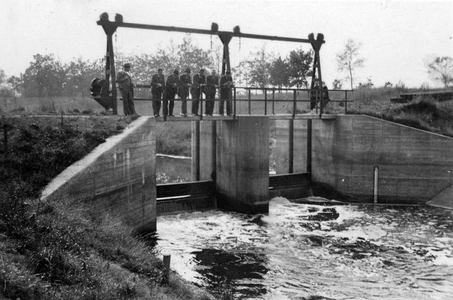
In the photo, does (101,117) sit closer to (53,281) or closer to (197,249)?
(197,249)

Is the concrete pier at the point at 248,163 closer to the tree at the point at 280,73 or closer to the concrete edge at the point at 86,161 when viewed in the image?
the concrete edge at the point at 86,161

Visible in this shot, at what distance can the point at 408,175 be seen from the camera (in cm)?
1769

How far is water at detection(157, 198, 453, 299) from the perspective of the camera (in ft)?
32.4

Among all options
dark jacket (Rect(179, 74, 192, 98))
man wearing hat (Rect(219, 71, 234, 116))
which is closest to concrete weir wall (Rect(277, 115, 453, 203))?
man wearing hat (Rect(219, 71, 234, 116))

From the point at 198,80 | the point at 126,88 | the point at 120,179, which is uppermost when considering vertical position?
the point at 198,80

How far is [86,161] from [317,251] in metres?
6.26

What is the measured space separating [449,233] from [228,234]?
6587 mm

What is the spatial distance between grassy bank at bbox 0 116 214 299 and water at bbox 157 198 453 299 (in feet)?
9.86

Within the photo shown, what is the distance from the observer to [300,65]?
103ft

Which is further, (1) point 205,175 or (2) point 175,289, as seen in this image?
(1) point 205,175

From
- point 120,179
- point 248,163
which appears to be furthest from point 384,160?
point 120,179

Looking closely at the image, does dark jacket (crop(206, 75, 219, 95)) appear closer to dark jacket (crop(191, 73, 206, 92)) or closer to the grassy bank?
dark jacket (crop(191, 73, 206, 92))

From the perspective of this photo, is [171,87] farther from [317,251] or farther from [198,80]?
[317,251]

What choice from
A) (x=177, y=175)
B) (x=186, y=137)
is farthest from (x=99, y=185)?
(x=186, y=137)
